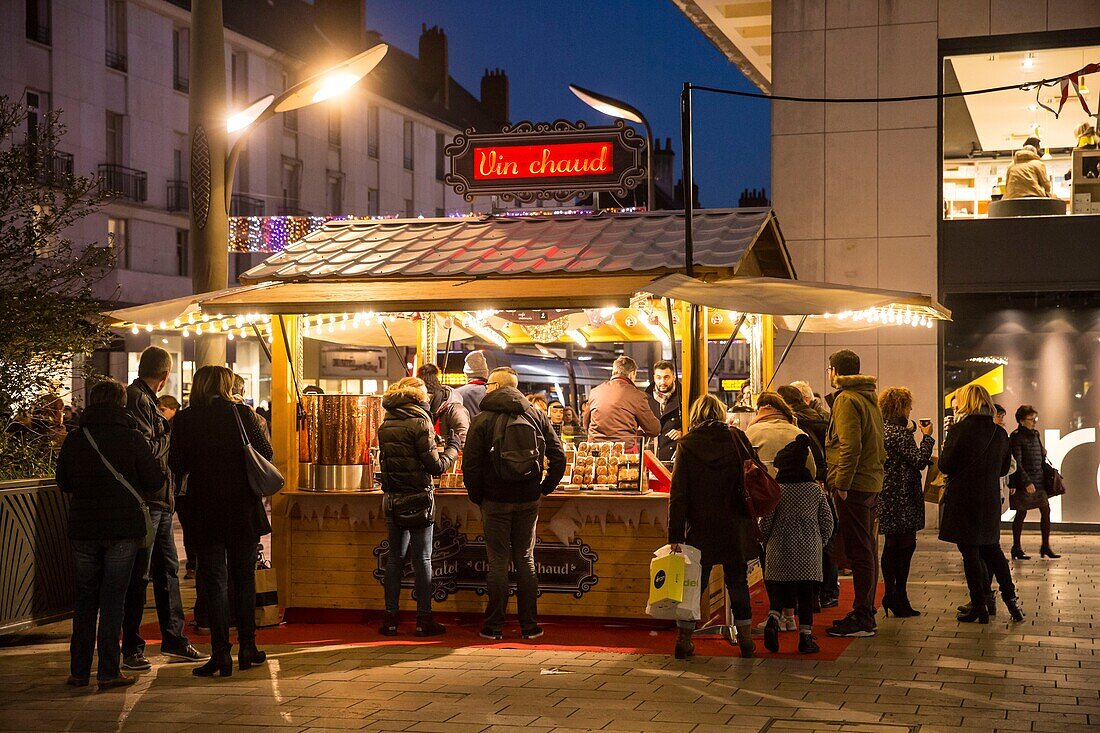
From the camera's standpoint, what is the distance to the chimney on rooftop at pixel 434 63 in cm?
5206

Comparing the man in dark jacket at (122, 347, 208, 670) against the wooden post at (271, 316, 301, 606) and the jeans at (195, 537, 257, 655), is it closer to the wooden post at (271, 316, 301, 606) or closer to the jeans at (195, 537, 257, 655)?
the jeans at (195, 537, 257, 655)

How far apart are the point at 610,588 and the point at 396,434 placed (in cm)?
194

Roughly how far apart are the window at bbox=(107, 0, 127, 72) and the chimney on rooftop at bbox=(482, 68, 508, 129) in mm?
23385

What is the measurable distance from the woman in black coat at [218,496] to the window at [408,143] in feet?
138

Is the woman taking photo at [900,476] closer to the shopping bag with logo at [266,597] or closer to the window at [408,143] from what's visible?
the shopping bag with logo at [266,597]

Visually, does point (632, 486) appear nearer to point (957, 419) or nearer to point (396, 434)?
point (396, 434)

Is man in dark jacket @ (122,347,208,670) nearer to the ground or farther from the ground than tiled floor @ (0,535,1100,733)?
farther from the ground

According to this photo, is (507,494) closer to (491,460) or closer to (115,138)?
(491,460)

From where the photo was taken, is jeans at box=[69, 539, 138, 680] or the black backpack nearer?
jeans at box=[69, 539, 138, 680]

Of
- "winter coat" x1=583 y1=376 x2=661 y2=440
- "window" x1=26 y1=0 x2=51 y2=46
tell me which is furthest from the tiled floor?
"window" x1=26 y1=0 x2=51 y2=46

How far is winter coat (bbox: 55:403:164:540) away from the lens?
297 inches

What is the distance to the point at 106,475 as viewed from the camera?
297 inches

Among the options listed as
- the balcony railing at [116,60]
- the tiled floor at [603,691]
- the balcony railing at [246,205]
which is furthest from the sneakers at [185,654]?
the balcony railing at [246,205]

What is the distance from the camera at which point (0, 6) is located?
29656mm
